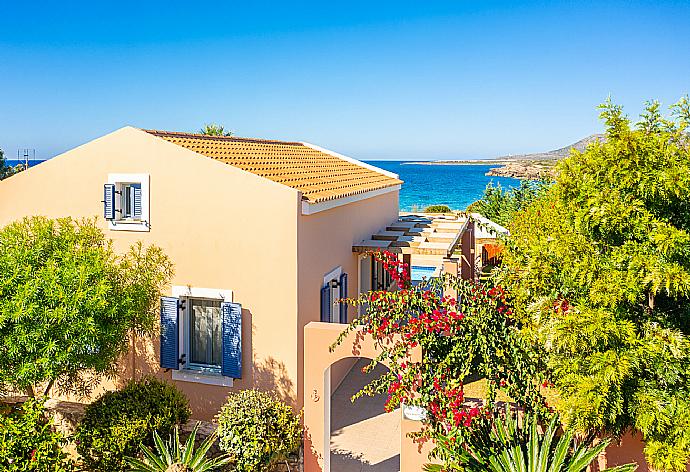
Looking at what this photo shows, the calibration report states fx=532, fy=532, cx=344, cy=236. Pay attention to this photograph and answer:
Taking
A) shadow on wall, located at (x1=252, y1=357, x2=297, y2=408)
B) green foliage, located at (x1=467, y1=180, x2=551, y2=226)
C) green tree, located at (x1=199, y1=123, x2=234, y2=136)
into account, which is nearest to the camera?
shadow on wall, located at (x1=252, y1=357, x2=297, y2=408)

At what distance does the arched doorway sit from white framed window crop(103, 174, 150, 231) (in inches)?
296

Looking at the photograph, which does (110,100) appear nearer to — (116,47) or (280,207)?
(116,47)

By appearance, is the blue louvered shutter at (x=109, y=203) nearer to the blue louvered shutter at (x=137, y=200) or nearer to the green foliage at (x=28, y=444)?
the blue louvered shutter at (x=137, y=200)

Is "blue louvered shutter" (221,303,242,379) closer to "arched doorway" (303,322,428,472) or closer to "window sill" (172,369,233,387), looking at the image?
"window sill" (172,369,233,387)

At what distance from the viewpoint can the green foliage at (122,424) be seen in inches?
551

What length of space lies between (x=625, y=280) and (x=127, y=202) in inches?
600

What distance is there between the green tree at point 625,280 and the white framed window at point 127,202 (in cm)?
1285

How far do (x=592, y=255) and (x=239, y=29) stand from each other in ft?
157

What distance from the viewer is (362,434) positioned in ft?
56.9

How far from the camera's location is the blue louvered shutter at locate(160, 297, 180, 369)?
56.6 feet

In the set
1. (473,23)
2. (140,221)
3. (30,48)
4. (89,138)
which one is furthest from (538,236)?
(30,48)

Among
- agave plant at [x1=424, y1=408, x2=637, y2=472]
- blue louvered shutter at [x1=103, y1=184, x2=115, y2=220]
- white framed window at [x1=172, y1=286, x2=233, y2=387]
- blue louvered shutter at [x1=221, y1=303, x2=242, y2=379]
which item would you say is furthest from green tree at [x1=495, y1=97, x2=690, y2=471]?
blue louvered shutter at [x1=103, y1=184, x2=115, y2=220]

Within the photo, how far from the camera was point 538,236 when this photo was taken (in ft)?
36.0

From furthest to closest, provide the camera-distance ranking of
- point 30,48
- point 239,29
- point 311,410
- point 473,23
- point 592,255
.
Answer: point 30,48 < point 239,29 < point 473,23 < point 311,410 < point 592,255
